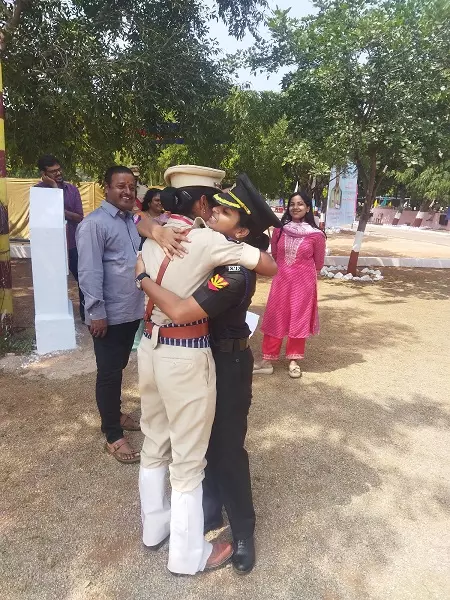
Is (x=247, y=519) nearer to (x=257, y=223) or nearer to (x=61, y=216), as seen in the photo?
(x=257, y=223)

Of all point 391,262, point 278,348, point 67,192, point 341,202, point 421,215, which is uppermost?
point 67,192

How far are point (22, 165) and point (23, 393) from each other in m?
4.92

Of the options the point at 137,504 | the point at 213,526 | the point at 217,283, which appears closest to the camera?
the point at 217,283

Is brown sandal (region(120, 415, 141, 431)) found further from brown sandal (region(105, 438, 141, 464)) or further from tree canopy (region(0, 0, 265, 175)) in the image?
tree canopy (region(0, 0, 265, 175))

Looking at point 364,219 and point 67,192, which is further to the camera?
point 364,219

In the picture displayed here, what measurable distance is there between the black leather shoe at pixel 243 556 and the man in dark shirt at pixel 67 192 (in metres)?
3.76

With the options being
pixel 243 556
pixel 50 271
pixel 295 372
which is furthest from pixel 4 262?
pixel 243 556

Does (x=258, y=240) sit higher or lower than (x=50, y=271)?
higher

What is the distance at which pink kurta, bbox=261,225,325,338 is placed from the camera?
4359mm

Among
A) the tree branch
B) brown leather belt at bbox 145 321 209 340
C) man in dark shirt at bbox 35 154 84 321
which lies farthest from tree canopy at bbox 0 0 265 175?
brown leather belt at bbox 145 321 209 340

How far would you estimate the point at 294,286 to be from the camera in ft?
14.5

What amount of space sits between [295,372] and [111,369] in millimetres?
2086

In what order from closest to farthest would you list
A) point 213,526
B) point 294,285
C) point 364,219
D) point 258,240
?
point 258,240, point 213,526, point 294,285, point 364,219

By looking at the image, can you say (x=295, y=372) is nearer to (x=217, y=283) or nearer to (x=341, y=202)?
(x=217, y=283)
